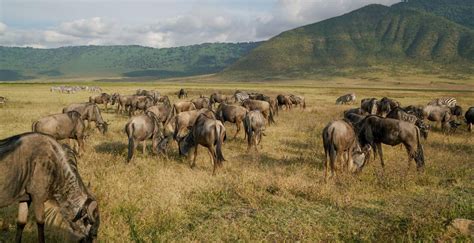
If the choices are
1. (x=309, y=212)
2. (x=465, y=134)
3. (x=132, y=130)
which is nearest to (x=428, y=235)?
(x=309, y=212)

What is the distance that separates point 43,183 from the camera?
6.05 metres

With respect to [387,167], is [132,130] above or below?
above

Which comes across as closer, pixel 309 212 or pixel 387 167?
pixel 309 212

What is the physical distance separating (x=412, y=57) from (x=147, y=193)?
216 m

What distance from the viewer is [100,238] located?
6.85 m

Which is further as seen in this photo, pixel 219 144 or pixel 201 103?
pixel 201 103

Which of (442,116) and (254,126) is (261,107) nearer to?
(254,126)

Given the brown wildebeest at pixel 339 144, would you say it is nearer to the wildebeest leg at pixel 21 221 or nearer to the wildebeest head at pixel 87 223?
the wildebeest head at pixel 87 223

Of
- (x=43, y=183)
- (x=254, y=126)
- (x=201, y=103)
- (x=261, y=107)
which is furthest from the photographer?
(x=201, y=103)

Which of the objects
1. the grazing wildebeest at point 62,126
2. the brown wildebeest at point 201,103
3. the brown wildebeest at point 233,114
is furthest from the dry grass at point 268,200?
the brown wildebeest at point 201,103

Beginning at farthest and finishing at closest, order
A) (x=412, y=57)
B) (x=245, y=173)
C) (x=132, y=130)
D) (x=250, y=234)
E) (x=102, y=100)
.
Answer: (x=412, y=57)
(x=102, y=100)
(x=132, y=130)
(x=245, y=173)
(x=250, y=234)

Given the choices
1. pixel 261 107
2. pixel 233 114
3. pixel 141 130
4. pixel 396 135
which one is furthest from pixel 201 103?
pixel 396 135

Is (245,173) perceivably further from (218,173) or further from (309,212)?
(309,212)

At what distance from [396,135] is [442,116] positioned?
11674 millimetres
